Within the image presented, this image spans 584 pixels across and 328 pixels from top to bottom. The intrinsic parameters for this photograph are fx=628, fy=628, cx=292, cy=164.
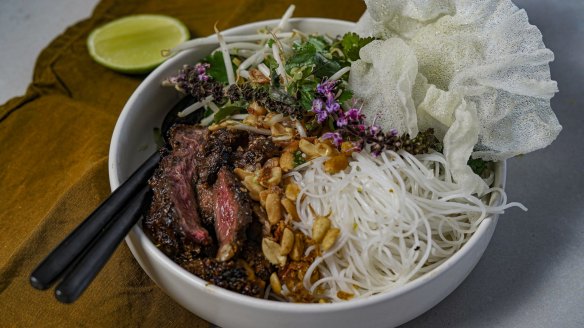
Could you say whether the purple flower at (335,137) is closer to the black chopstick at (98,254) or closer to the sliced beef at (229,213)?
the sliced beef at (229,213)

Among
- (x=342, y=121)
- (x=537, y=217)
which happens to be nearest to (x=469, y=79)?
(x=342, y=121)

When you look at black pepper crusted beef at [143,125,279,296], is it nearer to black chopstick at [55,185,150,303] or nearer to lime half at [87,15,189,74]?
black chopstick at [55,185,150,303]

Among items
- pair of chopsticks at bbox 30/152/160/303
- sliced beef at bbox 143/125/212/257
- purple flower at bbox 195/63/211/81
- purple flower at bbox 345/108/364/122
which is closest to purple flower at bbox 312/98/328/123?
purple flower at bbox 345/108/364/122

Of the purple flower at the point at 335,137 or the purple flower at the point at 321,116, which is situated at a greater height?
the purple flower at the point at 321,116

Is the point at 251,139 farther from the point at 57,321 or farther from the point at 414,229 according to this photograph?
the point at 57,321

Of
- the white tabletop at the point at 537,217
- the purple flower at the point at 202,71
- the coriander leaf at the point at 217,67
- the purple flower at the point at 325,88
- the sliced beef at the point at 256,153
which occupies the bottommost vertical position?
the white tabletop at the point at 537,217

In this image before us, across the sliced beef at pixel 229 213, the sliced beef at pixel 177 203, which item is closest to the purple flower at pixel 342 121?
the sliced beef at pixel 229 213

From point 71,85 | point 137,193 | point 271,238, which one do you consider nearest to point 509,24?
point 271,238
